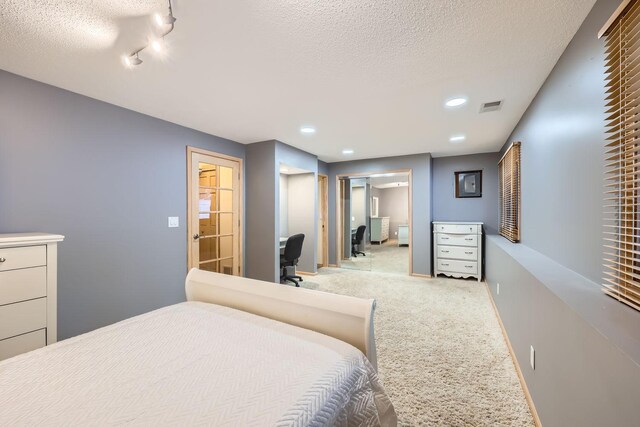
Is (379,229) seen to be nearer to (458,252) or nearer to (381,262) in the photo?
(381,262)

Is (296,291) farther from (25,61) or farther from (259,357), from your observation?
(25,61)

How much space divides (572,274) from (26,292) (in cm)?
341

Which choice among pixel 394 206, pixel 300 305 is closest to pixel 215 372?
pixel 300 305

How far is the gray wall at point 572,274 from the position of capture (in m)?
0.83

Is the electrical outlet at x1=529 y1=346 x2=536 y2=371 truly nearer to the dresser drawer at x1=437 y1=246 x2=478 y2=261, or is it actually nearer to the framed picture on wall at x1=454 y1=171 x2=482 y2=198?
the dresser drawer at x1=437 y1=246 x2=478 y2=261

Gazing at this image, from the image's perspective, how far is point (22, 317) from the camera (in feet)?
5.59

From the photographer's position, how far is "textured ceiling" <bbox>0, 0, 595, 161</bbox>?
4.52 ft

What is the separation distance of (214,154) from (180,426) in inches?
132

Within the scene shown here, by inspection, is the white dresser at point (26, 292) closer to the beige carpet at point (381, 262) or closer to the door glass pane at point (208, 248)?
the door glass pane at point (208, 248)

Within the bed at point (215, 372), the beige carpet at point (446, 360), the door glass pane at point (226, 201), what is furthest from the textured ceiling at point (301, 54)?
the beige carpet at point (446, 360)

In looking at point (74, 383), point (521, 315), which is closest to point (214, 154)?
point (74, 383)

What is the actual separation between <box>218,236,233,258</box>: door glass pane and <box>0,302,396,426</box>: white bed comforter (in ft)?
7.90

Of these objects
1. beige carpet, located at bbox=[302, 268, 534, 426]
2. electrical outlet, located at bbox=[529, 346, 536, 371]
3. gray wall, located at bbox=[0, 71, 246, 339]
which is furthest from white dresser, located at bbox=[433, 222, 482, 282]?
gray wall, located at bbox=[0, 71, 246, 339]

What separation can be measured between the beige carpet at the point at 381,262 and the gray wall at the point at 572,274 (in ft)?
10.2
